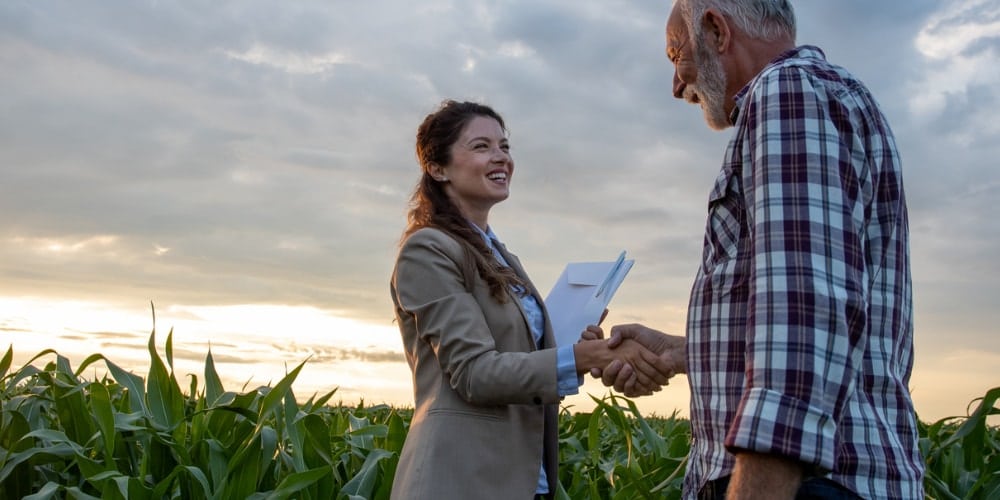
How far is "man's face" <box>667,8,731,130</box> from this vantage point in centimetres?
194

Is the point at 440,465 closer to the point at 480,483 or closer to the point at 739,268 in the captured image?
the point at 480,483

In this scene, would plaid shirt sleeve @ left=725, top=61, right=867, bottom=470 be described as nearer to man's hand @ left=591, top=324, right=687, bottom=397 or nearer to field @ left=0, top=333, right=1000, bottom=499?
man's hand @ left=591, top=324, right=687, bottom=397

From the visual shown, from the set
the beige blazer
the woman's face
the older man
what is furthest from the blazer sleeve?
the older man

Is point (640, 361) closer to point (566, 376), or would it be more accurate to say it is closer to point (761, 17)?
point (566, 376)

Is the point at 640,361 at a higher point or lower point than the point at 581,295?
lower

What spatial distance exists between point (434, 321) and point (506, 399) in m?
0.28

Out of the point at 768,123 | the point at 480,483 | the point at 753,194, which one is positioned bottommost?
the point at 480,483

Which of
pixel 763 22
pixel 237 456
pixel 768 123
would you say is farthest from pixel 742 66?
pixel 237 456

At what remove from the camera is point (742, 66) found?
188 cm

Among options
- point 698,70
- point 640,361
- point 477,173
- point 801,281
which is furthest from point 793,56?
point 477,173

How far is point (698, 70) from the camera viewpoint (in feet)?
6.47

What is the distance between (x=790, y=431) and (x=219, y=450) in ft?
7.12

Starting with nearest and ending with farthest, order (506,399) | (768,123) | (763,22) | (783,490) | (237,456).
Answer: (783,490) < (768,123) < (763,22) < (506,399) < (237,456)

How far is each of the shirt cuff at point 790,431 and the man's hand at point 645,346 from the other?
1.17 meters
